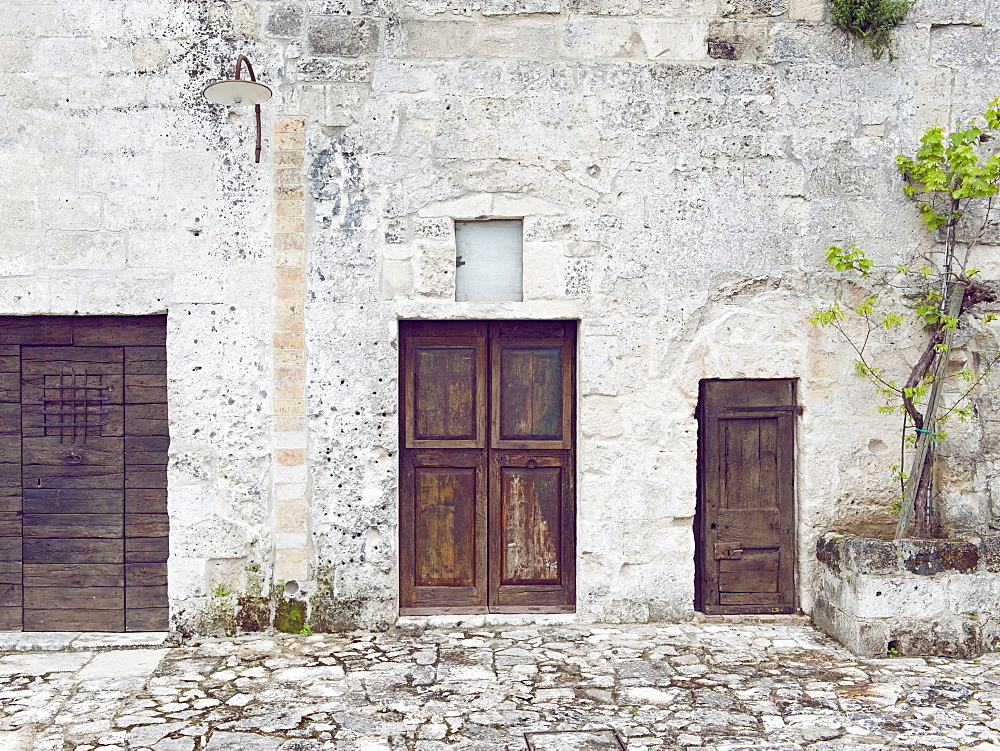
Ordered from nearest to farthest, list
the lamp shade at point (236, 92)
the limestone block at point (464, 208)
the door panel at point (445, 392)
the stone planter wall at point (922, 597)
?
the lamp shade at point (236, 92) → the stone planter wall at point (922, 597) → the limestone block at point (464, 208) → the door panel at point (445, 392)

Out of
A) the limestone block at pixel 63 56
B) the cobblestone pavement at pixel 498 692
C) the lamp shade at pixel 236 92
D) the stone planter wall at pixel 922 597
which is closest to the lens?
the cobblestone pavement at pixel 498 692

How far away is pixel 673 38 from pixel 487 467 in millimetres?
2545

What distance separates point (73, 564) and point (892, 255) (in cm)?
476

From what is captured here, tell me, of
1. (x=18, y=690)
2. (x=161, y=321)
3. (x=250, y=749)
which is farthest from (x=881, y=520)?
(x=18, y=690)

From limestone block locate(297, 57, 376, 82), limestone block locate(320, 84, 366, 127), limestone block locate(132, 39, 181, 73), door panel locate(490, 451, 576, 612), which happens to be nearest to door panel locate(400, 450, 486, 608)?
door panel locate(490, 451, 576, 612)

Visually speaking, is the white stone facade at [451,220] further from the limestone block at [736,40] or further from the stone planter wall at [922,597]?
the stone planter wall at [922,597]

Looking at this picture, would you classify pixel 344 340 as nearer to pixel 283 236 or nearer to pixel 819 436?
pixel 283 236

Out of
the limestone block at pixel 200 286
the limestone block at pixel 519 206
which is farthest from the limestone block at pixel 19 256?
the limestone block at pixel 519 206

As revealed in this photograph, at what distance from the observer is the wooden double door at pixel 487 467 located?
14.8ft

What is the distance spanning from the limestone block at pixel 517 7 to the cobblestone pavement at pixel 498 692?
3312 mm

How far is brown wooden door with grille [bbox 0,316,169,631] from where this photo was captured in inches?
173

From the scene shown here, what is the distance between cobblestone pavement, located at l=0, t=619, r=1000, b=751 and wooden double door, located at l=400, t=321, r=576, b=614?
282 mm

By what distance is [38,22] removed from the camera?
428 cm

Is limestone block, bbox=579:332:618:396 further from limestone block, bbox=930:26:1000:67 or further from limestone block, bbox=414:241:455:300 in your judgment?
limestone block, bbox=930:26:1000:67
